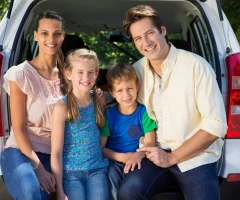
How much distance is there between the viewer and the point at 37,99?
289cm

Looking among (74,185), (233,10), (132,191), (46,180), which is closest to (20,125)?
(46,180)

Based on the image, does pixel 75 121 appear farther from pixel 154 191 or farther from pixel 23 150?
pixel 154 191

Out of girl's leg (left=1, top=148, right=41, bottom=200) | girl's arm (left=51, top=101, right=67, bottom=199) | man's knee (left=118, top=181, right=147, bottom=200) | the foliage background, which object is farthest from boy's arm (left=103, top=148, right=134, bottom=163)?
→ the foliage background

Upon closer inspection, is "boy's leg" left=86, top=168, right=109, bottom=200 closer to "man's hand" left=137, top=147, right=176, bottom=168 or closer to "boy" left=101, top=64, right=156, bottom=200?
"boy" left=101, top=64, right=156, bottom=200

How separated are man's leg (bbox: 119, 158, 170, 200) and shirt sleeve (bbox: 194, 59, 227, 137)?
1.23 ft

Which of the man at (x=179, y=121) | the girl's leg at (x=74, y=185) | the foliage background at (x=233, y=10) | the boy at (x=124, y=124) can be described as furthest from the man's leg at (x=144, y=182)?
the foliage background at (x=233, y=10)

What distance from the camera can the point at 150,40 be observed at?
2.92 metres

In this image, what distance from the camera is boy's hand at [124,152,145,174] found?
2.82 metres

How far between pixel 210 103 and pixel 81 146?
0.80 meters

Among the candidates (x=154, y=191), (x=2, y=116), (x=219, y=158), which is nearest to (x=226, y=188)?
(x=219, y=158)

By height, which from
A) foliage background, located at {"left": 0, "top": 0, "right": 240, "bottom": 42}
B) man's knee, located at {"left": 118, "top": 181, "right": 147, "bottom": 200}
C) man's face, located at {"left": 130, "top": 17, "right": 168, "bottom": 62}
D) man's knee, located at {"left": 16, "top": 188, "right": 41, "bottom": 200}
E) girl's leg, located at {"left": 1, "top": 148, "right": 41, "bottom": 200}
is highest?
foliage background, located at {"left": 0, "top": 0, "right": 240, "bottom": 42}

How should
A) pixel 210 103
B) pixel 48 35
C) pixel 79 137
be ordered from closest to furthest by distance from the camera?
pixel 210 103, pixel 79 137, pixel 48 35

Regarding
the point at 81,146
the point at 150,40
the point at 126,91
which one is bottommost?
the point at 81,146

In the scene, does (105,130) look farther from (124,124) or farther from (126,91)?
(126,91)
